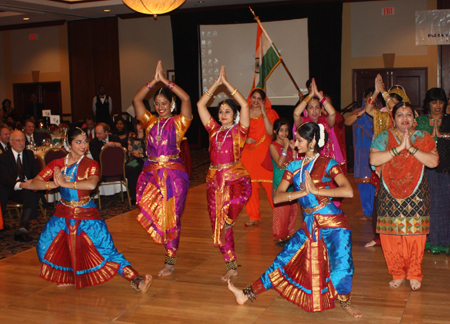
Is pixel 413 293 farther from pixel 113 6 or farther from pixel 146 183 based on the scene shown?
pixel 113 6

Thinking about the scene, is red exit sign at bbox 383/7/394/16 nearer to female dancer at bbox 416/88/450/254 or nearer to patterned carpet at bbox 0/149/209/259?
patterned carpet at bbox 0/149/209/259

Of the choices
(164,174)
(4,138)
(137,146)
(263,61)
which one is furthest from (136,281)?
(137,146)

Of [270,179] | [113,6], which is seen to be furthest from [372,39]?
[270,179]

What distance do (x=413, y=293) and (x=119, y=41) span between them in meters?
11.6

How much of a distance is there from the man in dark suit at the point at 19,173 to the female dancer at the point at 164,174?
2.03 metres

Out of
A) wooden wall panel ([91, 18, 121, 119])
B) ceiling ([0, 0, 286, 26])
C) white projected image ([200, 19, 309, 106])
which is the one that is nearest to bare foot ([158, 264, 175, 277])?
white projected image ([200, 19, 309, 106])

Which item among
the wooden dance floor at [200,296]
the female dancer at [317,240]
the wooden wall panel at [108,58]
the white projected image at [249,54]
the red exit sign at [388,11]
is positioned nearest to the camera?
the female dancer at [317,240]

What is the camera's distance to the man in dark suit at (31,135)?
305 inches

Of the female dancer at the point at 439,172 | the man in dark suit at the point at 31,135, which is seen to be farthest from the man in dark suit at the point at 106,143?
the female dancer at the point at 439,172

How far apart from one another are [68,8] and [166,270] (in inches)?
386

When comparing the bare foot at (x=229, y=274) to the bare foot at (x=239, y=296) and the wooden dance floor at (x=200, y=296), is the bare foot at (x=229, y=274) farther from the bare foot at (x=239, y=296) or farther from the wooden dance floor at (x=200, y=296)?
the bare foot at (x=239, y=296)

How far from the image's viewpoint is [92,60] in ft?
44.7

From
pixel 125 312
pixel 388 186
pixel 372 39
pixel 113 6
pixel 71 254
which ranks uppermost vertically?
pixel 113 6

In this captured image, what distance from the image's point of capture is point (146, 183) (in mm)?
3887
